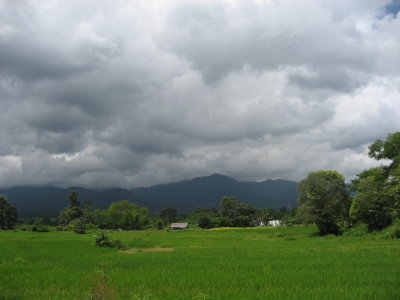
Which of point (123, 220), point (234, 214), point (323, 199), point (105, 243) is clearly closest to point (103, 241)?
point (105, 243)

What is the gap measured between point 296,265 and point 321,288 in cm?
520

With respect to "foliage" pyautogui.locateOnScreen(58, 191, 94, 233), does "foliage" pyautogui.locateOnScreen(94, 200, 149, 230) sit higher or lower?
lower

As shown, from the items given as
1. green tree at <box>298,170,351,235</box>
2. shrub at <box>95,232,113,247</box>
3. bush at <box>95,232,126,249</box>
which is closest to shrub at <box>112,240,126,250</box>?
bush at <box>95,232,126,249</box>

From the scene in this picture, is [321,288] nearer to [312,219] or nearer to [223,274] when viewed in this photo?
[223,274]

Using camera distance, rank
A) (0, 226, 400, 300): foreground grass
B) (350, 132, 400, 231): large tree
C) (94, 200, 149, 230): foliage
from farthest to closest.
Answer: (94, 200, 149, 230): foliage, (350, 132, 400, 231): large tree, (0, 226, 400, 300): foreground grass

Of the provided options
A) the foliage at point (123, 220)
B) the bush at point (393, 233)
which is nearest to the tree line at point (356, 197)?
the bush at point (393, 233)

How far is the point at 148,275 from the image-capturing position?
546 inches

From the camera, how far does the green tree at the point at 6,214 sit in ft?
330

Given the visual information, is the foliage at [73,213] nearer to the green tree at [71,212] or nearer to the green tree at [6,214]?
the green tree at [71,212]

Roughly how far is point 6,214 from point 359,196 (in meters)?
104

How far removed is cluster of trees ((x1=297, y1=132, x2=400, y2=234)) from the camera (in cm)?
3984

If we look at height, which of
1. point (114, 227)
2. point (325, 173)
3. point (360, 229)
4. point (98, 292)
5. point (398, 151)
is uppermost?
point (398, 151)

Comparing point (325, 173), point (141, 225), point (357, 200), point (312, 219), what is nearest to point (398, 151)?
point (325, 173)

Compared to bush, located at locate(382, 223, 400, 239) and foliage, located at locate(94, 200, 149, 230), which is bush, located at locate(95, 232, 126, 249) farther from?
foliage, located at locate(94, 200, 149, 230)
